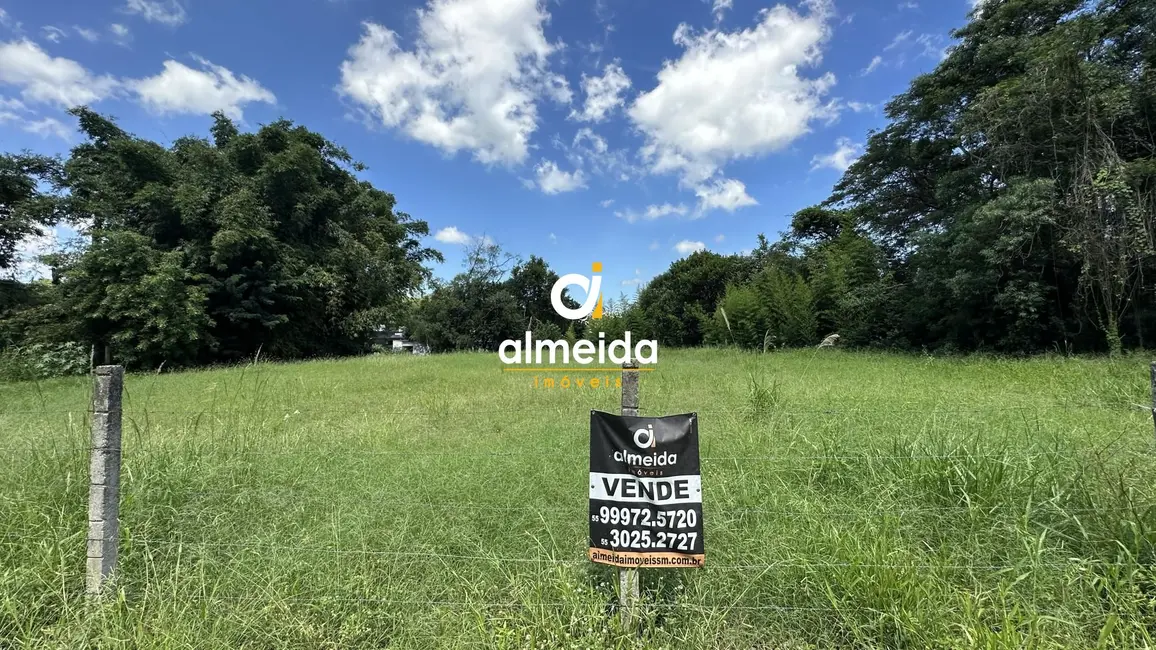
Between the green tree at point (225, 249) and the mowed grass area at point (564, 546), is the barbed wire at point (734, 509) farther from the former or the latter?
the green tree at point (225, 249)

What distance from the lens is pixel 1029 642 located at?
52.2 inches

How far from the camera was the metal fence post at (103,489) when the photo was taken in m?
1.58

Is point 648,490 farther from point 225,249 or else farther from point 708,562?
point 225,249

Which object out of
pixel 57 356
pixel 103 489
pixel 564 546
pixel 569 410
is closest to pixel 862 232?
pixel 569 410

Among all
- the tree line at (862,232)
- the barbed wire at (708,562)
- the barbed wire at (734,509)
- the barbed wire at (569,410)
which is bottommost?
the barbed wire at (708,562)

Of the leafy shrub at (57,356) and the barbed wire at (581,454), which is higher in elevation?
the leafy shrub at (57,356)

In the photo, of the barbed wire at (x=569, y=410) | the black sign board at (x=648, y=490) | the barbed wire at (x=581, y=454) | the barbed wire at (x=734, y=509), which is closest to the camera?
the black sign board at (x=648, y=490)

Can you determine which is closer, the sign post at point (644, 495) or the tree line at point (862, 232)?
the sign post at point (644, 495)

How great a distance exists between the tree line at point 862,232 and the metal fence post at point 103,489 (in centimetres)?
813

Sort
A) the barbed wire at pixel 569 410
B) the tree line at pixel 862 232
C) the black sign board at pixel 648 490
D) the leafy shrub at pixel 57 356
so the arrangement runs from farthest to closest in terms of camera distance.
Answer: the leafy shrub at pixel 57 356 → the tree line at pixel 862 232 → the barbed wire at pixel 569 410 → the black sign board at pixel 648 490

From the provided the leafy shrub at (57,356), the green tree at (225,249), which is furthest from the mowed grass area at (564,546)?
the green tree at (225,249)

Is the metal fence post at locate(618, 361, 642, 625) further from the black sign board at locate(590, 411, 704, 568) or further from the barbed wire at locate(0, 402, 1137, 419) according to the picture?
the barbed wire at locate(0, 402, 1137, 419)

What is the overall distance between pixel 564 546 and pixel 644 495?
0.62 metres

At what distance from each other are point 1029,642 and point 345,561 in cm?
230
